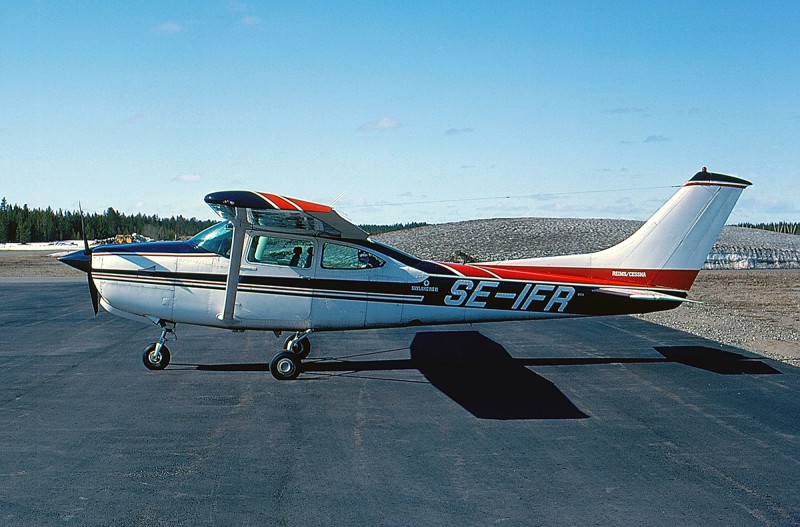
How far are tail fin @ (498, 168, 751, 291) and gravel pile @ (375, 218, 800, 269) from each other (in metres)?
30.7

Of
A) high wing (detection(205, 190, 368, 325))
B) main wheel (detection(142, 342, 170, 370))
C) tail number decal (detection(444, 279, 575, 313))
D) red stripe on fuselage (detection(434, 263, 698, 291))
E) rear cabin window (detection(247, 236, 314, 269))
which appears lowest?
main wheel (detection(142, 342, 170, 370))

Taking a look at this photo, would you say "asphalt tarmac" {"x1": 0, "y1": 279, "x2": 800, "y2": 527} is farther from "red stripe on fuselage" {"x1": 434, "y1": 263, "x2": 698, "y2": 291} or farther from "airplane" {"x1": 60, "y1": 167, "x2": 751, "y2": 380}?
"red stripe on fuselage" {"x1": 434, "y1": 263, "x2": 698, "y2": 291}

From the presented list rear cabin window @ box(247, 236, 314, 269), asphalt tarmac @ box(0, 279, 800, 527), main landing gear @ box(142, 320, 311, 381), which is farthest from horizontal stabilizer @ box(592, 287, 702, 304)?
main landing gear @ box(142, 320, 311, 381)

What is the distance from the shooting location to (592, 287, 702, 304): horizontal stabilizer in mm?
10883

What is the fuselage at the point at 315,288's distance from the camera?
10516 millimetres

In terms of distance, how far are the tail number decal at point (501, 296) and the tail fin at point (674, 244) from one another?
0.64m

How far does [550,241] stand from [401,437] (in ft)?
145

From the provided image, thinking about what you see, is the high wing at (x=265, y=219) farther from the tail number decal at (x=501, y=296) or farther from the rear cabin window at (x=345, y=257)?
the tail number decal at (x=501, y=296)

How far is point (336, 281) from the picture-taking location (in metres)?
10.7

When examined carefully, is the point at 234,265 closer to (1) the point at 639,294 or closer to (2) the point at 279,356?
(2) the point at 279,356

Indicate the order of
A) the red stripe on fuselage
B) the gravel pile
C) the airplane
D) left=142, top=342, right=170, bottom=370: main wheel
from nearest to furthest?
the airplane < left=142, top=342, right=170, bottom=370: main wheel < the red stripe on fuselage < the gravel pile

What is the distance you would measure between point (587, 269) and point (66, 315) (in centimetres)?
1412

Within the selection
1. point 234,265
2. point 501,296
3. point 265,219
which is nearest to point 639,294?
point 501,296

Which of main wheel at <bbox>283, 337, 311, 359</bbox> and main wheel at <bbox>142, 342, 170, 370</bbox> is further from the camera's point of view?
main wheel at <bbox>283, 337, 311, 359</bbox>
